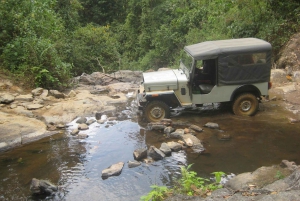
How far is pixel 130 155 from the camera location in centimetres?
Answer: 737

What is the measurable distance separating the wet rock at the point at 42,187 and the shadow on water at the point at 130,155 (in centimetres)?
12

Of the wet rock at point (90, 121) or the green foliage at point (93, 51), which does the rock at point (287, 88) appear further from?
the green foliage at point (93, 51)

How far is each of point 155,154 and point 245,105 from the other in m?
3.44

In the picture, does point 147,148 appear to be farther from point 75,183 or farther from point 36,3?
point 36,3

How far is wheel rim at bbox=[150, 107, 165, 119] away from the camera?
29.2 ft

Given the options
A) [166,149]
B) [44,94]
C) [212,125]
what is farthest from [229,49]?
[44,94]

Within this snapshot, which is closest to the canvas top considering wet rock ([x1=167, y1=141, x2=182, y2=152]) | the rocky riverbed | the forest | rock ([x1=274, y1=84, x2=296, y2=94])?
the rocky riverbed

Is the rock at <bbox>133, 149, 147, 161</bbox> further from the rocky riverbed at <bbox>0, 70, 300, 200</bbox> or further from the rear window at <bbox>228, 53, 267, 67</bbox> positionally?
the rear window at <bbox>228, 53, 267, 67</bbox>

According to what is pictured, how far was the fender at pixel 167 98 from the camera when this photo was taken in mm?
8656

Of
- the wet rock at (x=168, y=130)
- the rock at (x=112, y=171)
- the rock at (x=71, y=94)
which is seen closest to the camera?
the rock at (x=112, y=171)

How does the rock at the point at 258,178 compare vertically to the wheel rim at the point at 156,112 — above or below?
below

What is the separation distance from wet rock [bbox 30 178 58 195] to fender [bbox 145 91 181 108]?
3638 mm

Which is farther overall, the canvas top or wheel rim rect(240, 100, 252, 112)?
wheel rim rect(240, 100, 252, 112)

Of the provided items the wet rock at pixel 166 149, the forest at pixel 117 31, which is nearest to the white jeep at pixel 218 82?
the wet rock at pixel 166 149
